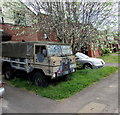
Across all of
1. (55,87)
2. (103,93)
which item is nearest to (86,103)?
(103,93)

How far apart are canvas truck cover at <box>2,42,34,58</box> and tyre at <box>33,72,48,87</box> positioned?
104cm

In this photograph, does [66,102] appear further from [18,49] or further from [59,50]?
[18,49]

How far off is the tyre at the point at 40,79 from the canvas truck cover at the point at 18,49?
1.04m

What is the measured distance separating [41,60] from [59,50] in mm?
1117

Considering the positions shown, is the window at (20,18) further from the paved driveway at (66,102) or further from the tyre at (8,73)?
the paved driveway at (66,102)

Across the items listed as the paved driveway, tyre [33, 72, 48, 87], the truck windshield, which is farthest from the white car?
tyre [33, 72, 48, 87]

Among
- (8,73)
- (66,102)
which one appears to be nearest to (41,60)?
(66,102)

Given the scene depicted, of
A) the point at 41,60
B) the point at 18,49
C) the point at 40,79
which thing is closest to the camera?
the point at 41,60

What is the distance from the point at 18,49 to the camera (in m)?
7.34

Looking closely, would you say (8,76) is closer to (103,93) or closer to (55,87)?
(55,87)

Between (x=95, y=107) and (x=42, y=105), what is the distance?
1951mm

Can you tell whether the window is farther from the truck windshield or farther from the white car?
the white car

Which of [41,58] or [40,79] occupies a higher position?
[41,58]

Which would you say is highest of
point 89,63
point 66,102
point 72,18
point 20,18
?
point 20,18
